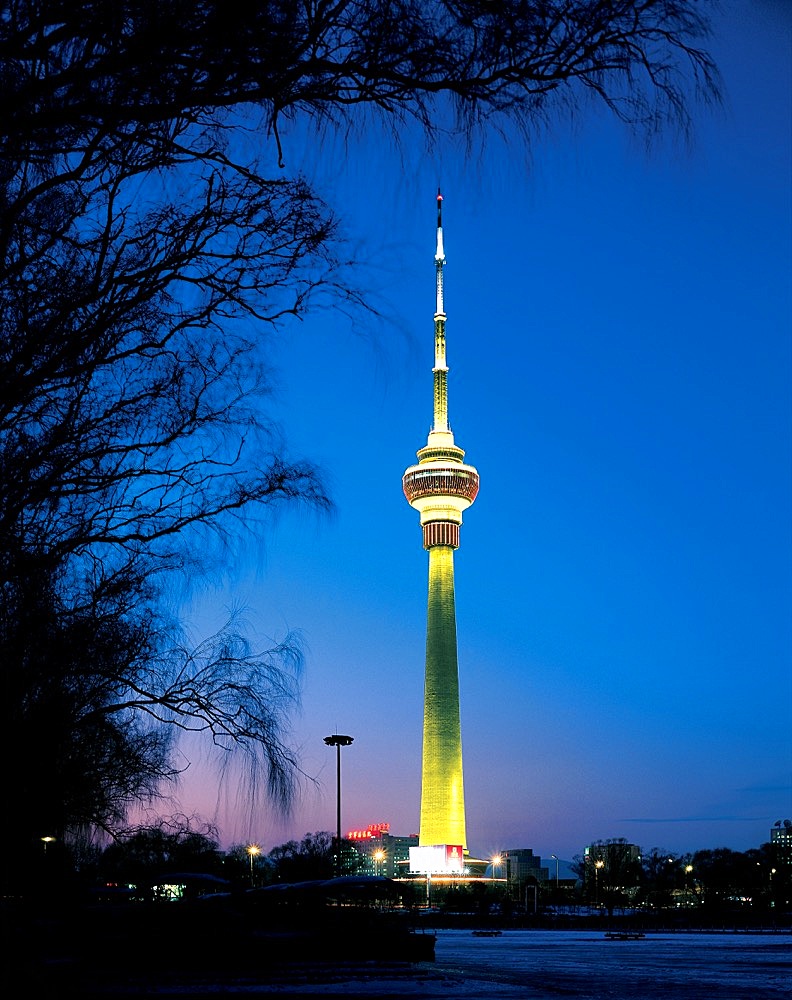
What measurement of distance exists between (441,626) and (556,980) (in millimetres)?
131845

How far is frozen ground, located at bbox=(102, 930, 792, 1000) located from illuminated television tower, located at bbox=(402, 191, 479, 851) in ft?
388

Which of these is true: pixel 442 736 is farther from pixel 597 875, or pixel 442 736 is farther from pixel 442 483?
pixel 442 483

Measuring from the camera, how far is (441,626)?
15175cm

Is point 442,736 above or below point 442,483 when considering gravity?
below

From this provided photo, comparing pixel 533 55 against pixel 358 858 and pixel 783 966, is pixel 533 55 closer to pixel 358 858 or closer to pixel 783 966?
pixel 783 966

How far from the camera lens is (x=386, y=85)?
24.3ft

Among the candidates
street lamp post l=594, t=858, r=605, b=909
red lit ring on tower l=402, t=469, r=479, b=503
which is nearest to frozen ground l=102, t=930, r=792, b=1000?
street lamp post l=594, t=858, r=605, b=909

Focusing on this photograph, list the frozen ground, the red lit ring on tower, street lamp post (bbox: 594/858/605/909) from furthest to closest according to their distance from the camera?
the red lit ring on tower, street lamp post (bbox: 594/858/605/909), the frozen ground

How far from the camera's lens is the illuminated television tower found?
149 meters

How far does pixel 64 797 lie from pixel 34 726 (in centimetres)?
431

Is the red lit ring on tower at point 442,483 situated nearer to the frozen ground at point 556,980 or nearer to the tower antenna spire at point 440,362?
the tower antenna spire at point 440,362

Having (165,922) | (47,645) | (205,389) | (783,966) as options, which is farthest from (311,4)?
(783,966)

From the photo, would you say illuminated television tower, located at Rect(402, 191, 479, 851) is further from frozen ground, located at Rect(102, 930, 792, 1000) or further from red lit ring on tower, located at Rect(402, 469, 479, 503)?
frozen ground, located at Rect(102, 930, 792, 1000)

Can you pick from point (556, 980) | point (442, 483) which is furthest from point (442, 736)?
point (556, 980)
